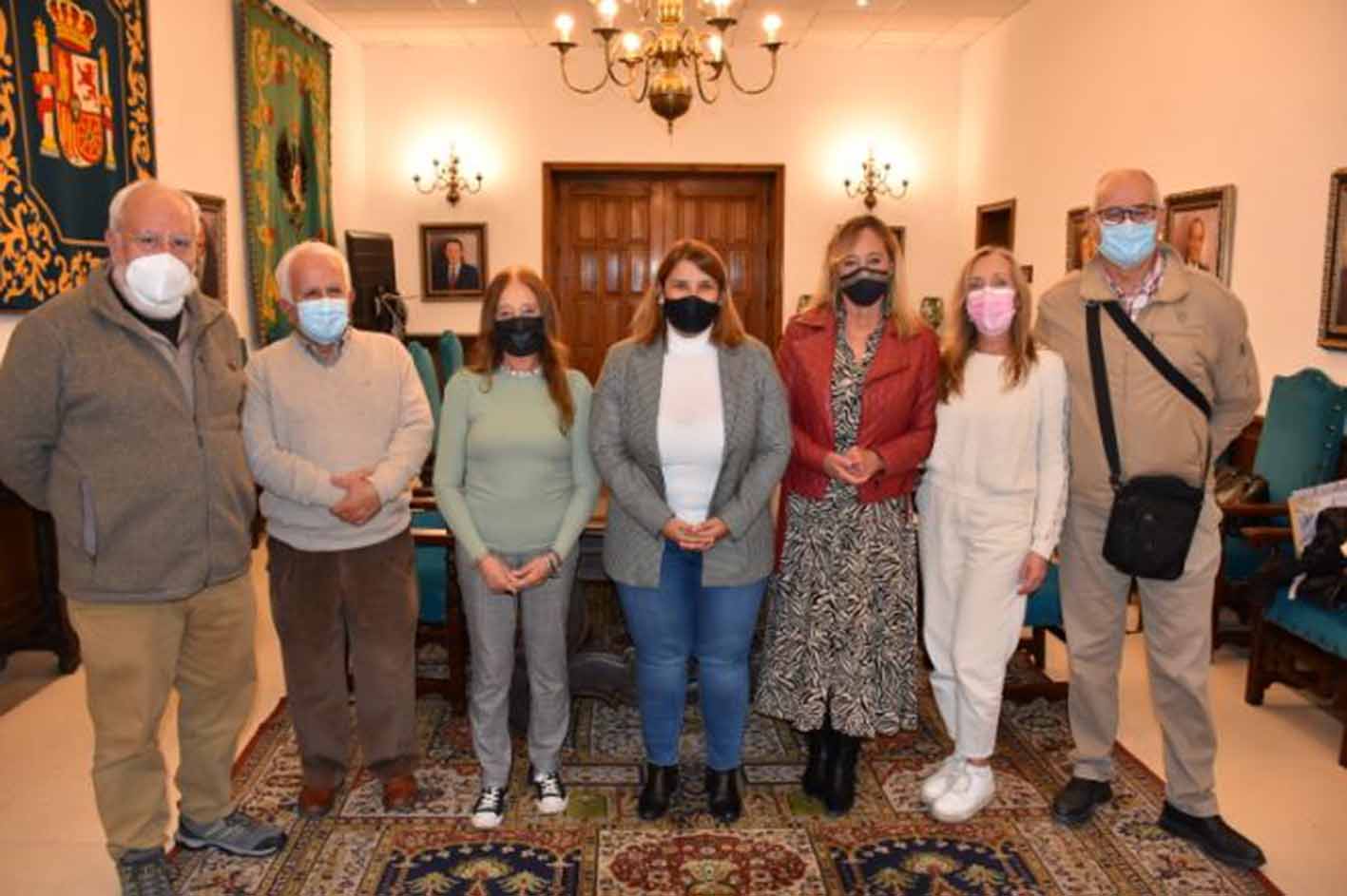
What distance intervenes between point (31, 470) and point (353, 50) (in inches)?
269

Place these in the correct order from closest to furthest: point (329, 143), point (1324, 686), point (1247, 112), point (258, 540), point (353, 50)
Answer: point (1324, 686)
point (1247, 112)
point (258, 540)
point (329, 143)
point (353, 50)

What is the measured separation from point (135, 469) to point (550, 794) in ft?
4.63

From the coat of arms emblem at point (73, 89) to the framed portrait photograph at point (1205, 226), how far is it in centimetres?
488

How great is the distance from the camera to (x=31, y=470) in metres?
2.36

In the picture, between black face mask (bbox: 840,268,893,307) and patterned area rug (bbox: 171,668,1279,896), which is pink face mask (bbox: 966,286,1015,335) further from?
patterned area rug (bbox: 171,668,1279,896)

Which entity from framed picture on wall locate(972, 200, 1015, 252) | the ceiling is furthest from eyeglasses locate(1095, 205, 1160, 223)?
the ceiling

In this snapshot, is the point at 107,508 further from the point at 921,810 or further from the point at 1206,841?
the point at 1206,841

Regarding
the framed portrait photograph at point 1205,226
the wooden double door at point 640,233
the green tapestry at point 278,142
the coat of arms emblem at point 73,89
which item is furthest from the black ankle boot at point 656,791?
the wooden double door at point 640,233

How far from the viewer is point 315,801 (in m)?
2.98

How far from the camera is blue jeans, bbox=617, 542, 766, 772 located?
2.77 metres

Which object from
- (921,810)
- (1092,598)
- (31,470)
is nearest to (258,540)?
(31,470)

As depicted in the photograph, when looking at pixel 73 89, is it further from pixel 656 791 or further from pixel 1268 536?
pixel 1268 536

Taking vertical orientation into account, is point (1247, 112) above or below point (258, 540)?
above

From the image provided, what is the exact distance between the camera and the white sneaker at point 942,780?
9.95ft
